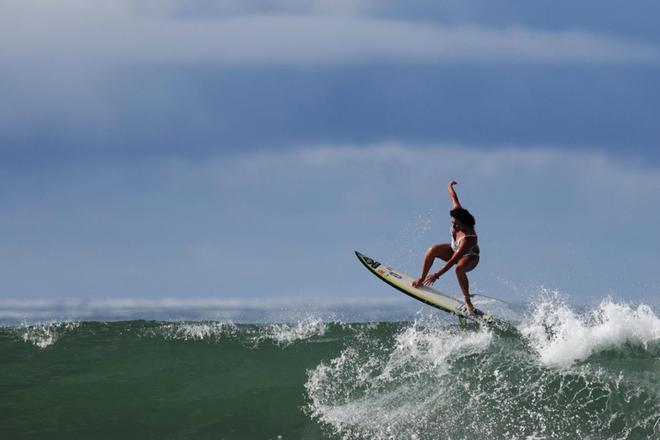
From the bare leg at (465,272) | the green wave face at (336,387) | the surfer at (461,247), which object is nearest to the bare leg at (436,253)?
the surfer at (461,247)

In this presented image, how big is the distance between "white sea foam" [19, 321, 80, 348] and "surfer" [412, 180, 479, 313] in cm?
587

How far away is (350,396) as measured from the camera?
30.2ft

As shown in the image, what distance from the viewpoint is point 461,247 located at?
10664mm

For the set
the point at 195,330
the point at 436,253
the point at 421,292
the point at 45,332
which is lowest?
the point at 45,332

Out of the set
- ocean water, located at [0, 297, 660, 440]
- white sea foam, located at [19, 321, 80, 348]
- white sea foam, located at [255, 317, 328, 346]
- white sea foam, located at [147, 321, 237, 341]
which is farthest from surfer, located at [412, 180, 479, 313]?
white sea foam, located at [19, 321, 80, 348]

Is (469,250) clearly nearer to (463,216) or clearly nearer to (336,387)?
(463,216)

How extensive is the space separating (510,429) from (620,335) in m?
2.26

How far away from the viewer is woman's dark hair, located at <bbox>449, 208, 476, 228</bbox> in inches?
421

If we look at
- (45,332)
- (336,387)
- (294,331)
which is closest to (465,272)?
(336,387)

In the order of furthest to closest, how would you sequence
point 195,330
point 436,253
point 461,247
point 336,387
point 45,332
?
point 45,332 → point 195,330 → point 436,253 → point 461,247 → point 336,387

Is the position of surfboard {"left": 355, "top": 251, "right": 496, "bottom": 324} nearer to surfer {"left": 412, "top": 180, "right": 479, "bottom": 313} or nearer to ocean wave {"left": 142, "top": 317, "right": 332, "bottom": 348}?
surfer {"left": 412, "top": 180, "right": 479, "bottom": 313}

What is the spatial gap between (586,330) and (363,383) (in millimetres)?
2786

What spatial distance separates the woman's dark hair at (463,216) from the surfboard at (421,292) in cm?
128

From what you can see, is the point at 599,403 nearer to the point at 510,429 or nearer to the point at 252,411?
the point at 510,429
